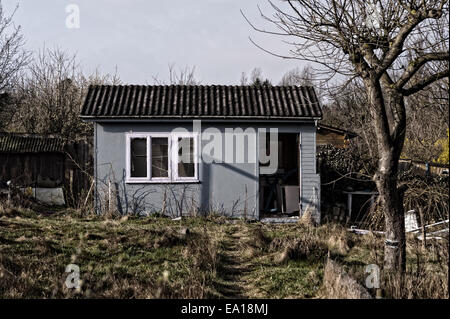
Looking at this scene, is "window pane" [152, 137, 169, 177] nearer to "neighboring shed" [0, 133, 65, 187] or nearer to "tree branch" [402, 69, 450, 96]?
"neighboring shed" [0, 133, 65, 187]

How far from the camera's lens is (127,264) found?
7836 mm

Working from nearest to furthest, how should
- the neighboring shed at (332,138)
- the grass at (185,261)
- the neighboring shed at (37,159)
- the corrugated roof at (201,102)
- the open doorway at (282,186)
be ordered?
the grass at (185,261) < the corrugated roof at (201,102) < the open doorway at (282,186) < the neighboring shed at (37,159) < the neighboring shed at (332,138)

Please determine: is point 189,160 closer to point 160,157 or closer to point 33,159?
point 160,157

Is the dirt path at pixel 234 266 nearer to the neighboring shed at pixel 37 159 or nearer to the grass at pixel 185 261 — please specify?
the grass at pixel 185 261

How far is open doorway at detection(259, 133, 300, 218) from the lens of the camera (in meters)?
14.1

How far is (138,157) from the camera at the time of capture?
1372cm

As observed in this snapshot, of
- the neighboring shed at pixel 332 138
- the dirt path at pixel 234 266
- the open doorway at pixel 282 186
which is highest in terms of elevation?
the neighboring shed at pixel 332 138

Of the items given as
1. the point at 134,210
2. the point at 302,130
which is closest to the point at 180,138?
the point at 134,210

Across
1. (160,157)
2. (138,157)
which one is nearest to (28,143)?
(138,157)

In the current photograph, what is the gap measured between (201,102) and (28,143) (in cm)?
806

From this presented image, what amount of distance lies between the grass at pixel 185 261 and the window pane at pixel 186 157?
98.4 inches

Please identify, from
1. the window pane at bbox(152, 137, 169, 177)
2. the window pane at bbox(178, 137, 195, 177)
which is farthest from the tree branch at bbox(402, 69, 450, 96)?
the window pane at bbox(152, 137, 169, 177)

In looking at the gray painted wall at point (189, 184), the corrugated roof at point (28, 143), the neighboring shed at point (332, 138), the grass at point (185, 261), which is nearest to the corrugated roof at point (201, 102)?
the gray painted wall at point (189, 184)

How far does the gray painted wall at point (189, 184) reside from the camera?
533 inches
